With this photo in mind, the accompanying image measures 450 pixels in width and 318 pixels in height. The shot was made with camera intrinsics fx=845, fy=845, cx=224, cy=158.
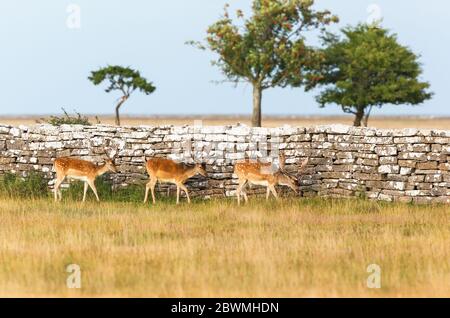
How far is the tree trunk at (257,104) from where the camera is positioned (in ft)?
154

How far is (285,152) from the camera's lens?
20.2 m

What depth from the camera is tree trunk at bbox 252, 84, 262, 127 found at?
46812mm

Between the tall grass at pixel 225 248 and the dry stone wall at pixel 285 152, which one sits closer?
the tall grass at pixel 225 248

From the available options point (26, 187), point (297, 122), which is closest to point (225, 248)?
point (26, 187)

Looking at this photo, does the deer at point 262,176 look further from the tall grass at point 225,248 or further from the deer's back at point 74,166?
the deer's back at point 74,166

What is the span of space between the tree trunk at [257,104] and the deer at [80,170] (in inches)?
1069

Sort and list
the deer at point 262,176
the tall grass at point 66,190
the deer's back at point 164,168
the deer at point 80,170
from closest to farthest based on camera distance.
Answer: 1. the deer at point 262,176
2. the deer's back at point 164,168
3. the deer at point 80,170
4. the tall grass at point 66,190

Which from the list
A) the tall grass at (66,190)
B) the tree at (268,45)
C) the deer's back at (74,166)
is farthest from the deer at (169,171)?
the tree at (268,45)

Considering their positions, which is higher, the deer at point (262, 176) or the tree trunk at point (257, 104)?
the tree trunk at point (257, 104)

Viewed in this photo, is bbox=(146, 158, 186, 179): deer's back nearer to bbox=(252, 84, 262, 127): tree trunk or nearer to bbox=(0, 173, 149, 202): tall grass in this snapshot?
bbox=(0, 173, 149, 202): tall grass

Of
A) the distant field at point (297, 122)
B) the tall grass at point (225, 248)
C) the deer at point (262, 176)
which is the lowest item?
the distant field at point (297, 122)

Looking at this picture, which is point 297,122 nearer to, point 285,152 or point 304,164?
point 285,152
